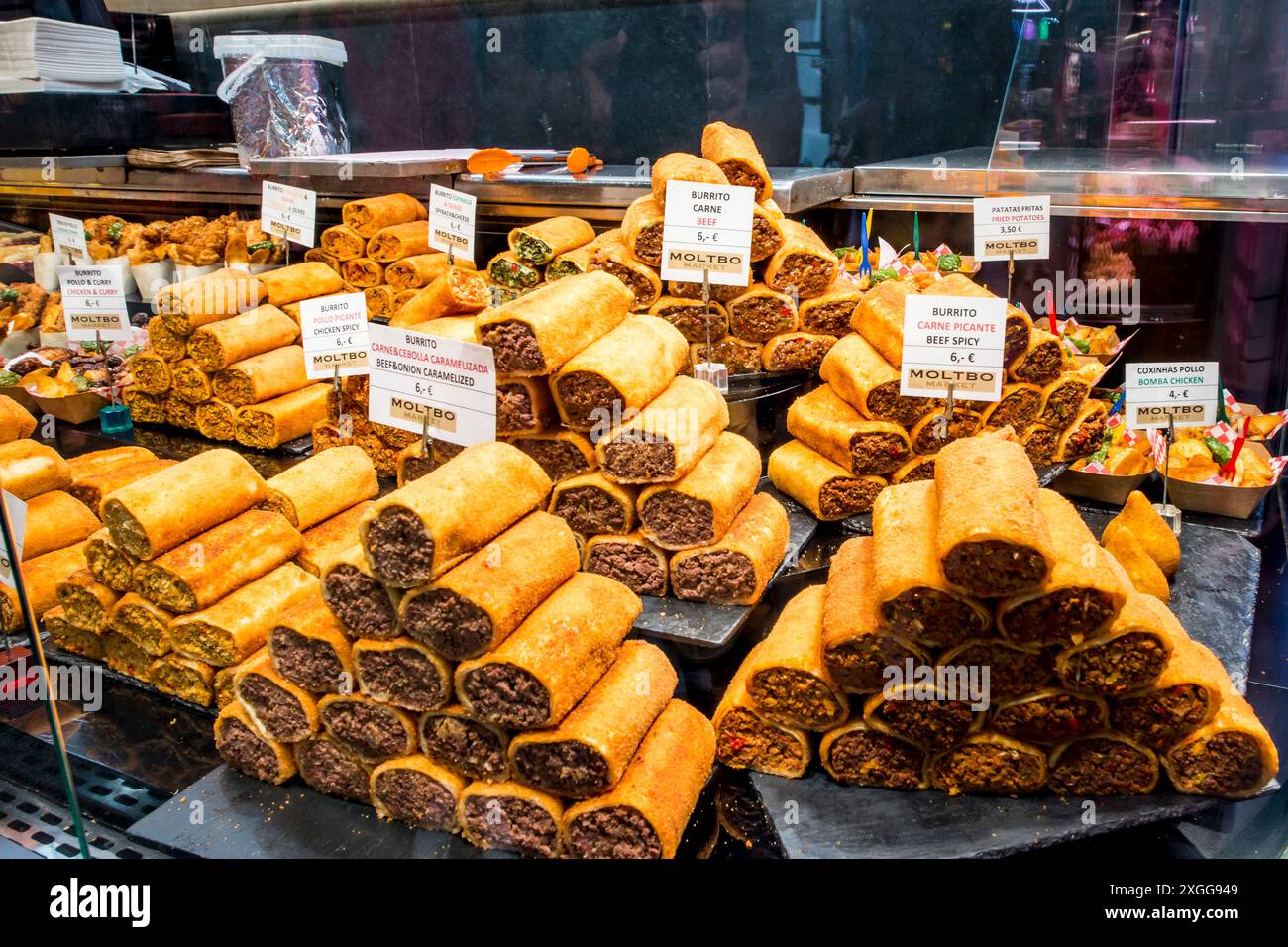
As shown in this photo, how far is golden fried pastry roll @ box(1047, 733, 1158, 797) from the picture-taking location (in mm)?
2242

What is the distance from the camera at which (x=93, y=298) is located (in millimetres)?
4516

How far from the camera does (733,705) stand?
2459 millimetres

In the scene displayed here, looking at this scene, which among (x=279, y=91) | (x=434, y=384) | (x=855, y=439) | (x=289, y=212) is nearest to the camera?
(x=434, y=384)

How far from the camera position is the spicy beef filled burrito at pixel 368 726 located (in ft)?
7.57

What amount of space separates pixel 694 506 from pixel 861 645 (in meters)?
0.81

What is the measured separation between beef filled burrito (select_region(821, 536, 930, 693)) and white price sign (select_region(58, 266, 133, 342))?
12.5ft

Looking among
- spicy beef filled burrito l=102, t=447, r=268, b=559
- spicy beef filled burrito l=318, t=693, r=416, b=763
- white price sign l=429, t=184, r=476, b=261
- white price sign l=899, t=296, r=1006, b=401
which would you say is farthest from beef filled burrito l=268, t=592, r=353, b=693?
white price sign l=429, t=184, r=476, b=261

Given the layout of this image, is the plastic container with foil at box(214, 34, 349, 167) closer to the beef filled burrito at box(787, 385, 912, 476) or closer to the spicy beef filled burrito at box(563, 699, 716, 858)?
the beef filled burrito at box(787, 385, 912, 476)

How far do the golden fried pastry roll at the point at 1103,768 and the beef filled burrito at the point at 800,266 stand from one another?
2279 mm

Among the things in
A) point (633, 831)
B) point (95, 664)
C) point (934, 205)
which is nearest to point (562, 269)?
point (934, 205)

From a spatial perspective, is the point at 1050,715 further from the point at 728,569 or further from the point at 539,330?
the point at 539,330

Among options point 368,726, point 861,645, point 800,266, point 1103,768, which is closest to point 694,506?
point 861,645

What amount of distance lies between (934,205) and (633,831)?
3577 millimetres

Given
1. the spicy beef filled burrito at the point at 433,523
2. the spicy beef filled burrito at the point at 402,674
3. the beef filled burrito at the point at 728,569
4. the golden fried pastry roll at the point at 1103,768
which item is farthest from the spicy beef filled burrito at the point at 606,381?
the golden fried pastry roll at the point at 1103,768
